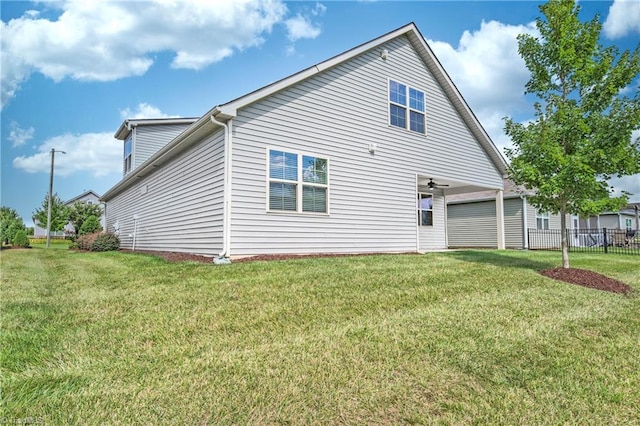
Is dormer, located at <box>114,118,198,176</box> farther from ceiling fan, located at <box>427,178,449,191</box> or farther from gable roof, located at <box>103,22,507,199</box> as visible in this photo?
ceiling fan, located at <box>427,178,449,191</box>

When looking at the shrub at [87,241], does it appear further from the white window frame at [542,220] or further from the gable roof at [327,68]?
the white window frame at [542,220]

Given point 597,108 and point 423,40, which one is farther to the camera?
point 423,40

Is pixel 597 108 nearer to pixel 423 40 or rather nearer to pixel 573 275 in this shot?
pixel 573 275

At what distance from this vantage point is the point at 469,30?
13.2 meters

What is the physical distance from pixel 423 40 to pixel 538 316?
10768 mm

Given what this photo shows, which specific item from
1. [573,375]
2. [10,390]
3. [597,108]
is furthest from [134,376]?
[597,108]

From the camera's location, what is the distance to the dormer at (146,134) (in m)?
18.8

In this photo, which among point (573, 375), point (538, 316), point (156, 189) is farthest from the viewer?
point (156, 189)

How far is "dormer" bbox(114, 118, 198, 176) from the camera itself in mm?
18750

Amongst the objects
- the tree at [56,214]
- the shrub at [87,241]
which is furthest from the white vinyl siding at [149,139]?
the tree at [56,214]

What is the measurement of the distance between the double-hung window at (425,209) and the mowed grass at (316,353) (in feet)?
30.5

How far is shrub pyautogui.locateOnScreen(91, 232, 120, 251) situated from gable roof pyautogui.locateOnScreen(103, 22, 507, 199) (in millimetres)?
2506

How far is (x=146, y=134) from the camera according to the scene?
62.7 ft

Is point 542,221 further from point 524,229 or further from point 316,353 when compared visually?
point 316,353
